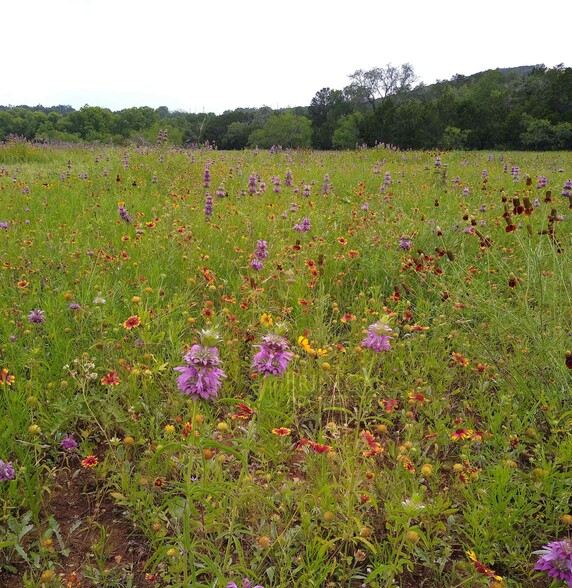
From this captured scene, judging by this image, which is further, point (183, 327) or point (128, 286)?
point (128, 286)

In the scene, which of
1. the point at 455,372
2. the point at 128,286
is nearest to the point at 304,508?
the point at 455,372

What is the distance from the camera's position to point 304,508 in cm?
158

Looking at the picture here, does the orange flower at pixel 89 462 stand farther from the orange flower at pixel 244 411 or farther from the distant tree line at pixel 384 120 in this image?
the distant tree line at pixel 384 120

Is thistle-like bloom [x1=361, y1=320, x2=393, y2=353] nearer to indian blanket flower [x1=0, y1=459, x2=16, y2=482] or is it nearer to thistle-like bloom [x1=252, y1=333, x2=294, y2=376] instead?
thistle-like bloom [x1=252, y1=333, x2=294, y2=376]

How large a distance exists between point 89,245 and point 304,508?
287 cm

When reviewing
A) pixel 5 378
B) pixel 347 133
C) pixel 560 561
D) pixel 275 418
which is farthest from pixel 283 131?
pixel 560 561

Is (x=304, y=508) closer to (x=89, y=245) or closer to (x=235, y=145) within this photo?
(x=89, y=245)

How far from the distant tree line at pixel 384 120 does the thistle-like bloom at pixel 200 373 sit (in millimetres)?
17671

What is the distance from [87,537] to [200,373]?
3.20ft

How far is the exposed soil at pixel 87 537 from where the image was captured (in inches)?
55.7

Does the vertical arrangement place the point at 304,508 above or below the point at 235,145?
below

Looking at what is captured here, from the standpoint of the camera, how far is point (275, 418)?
81.6 inches

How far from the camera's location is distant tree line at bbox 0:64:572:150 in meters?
30.2

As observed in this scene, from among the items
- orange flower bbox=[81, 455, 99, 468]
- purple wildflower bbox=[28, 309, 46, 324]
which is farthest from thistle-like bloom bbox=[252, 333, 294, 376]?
purple wildflower bbox=[28, 309, 46, 324]
